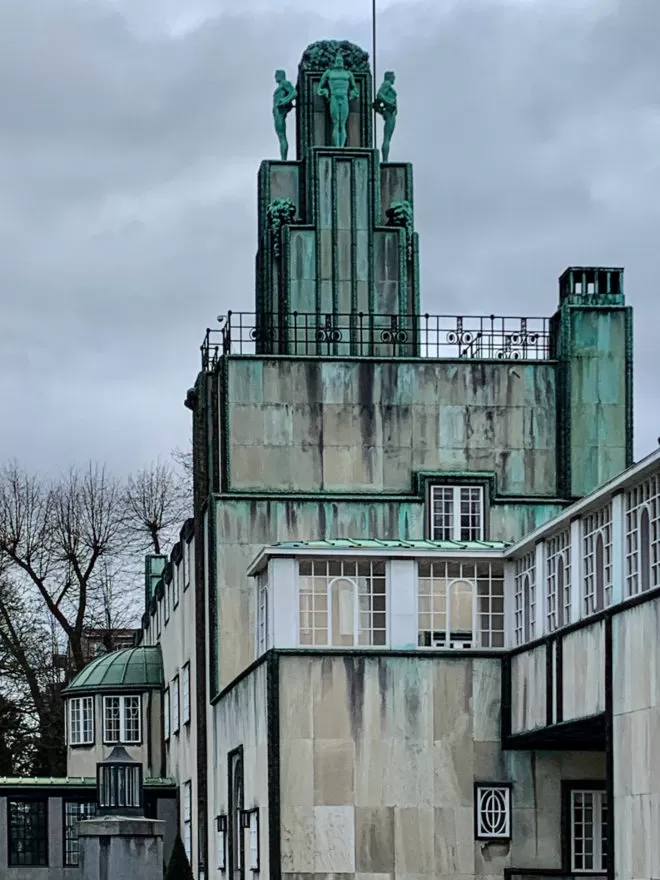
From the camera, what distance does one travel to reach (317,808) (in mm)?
38031

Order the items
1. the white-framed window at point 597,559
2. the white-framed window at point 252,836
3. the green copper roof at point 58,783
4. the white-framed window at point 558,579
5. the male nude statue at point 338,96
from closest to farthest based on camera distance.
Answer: the white-framed window at point 597,559 → the white-framed window at point 558,579 → the white-framed window at point 252,836 → the male nude statue at point 338,96 → the green copper roof at point 58,783

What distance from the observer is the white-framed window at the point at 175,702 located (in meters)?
56.9

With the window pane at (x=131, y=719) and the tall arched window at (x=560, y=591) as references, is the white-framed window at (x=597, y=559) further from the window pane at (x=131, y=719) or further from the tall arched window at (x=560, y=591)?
the window pane at (x=131, y=719)

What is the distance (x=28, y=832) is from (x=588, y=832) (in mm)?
23561

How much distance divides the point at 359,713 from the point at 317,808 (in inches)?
71.7

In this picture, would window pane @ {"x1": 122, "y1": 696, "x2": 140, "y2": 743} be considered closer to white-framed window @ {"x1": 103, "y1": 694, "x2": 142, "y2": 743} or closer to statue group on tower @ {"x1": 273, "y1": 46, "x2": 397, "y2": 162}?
white-framed window @ {"x1": 103, "y1": 694, "x2": 142, "y2": 743}

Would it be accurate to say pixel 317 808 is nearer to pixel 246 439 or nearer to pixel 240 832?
pixel 240 832

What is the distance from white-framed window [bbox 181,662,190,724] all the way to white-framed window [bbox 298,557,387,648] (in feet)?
45.7

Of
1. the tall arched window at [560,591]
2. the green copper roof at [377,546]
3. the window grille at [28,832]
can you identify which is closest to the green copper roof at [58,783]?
the window grille at [28,832]

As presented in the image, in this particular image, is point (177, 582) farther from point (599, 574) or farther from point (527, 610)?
point (599, 574)

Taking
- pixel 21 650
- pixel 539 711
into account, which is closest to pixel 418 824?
pixel 539 711

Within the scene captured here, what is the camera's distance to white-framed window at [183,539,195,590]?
50756mm

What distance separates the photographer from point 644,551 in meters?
30.5

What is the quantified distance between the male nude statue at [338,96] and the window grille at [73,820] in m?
19.9
